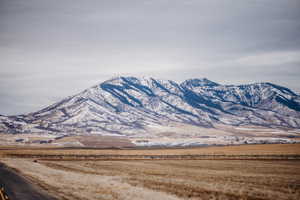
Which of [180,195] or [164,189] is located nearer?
[180,195]

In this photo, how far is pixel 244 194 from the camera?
33375 mm

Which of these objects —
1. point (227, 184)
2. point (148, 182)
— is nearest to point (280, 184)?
point (227, 184)

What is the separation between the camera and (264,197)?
31.8m

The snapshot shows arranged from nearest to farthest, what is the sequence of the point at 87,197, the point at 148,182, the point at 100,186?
the point at 87,197, the point at 100,186, the point at 148,182

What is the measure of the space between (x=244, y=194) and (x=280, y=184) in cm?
933

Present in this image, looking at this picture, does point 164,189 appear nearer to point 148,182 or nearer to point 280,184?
point 148,182

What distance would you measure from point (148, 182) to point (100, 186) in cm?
693

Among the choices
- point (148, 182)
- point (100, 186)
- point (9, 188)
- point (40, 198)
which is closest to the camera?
point (40, 198)

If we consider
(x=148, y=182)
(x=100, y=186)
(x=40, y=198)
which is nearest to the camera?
(x=40, y=198)

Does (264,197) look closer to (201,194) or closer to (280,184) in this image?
(201,194)

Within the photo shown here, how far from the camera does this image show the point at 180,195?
3322cm

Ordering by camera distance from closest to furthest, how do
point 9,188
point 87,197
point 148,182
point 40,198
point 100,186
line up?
1. point 40,198
2. point 87,197
3. point 9,188
4. point 100,186
5. point 148,182

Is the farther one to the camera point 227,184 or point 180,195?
point 227,184

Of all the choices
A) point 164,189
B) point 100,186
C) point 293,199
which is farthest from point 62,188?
point 293,199
